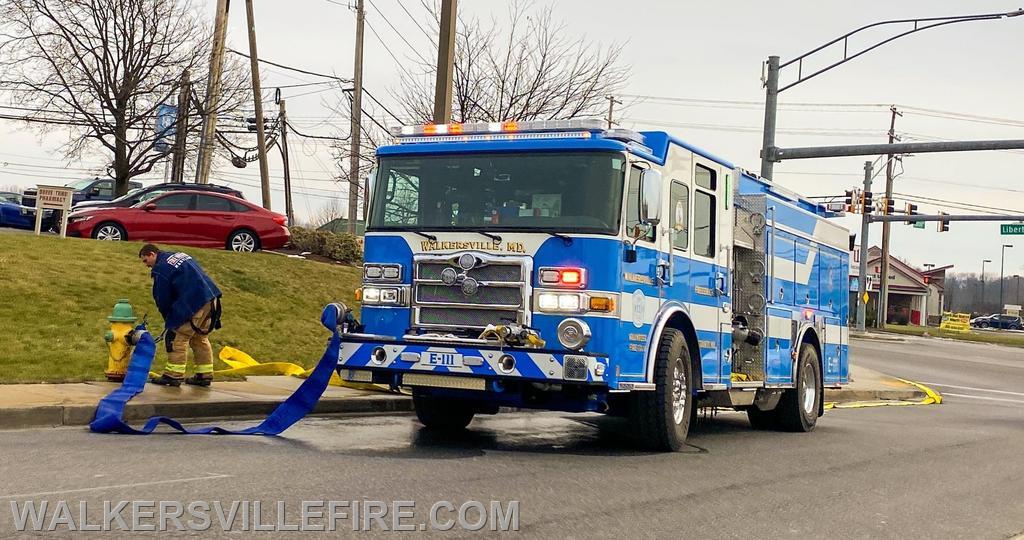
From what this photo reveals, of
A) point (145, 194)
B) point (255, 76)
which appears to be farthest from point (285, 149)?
point (145, 194)

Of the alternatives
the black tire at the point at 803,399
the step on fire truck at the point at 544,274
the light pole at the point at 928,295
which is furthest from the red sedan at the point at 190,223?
the light pole at the point at 928,295

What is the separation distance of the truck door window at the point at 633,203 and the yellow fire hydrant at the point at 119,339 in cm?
595

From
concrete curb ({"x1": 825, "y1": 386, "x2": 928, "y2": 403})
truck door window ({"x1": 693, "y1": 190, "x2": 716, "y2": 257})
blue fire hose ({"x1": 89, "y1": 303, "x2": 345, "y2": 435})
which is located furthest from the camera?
concrete curb ({"x1": 825, "y1": 386, "x2": 928, "y2": 403})

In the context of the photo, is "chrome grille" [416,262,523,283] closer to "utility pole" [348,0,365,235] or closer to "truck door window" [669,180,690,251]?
"truck door window" [669,180,690,251]

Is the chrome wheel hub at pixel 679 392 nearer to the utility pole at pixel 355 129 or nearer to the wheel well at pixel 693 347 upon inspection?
the wheel well at pixel 693 347

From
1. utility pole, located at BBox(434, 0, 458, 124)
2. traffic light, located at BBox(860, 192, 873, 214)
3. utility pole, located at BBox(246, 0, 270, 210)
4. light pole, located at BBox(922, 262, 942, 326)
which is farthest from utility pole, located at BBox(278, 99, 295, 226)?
light pole, located at BBox(922, 262, 942, 326)

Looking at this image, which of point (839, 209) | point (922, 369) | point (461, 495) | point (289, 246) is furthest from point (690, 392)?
point (922, 369)

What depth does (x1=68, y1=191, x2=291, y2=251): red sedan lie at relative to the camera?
937 inches

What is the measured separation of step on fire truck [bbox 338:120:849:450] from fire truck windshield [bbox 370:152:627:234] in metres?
0.01

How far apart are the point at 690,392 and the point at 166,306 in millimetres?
5966

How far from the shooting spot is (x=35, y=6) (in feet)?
101

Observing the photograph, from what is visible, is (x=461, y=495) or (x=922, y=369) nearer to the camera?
(x=461, y=495)

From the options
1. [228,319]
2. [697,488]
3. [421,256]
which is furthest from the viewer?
[228,319]

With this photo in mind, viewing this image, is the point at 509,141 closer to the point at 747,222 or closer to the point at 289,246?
the point at 747,222
